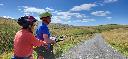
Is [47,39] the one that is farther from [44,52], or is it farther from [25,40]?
[25,40]

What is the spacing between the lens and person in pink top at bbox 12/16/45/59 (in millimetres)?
7492

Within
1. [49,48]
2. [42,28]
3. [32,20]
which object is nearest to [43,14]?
[42,28]

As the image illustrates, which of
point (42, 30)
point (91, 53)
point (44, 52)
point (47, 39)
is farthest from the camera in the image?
point (91, 53)

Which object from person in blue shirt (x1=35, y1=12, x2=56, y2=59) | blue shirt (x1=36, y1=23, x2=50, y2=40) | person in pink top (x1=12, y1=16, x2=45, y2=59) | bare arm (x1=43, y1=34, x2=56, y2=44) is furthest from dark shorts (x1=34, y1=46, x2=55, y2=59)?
person in pink top (x1=12, y1=16, x2=45, y2=59)

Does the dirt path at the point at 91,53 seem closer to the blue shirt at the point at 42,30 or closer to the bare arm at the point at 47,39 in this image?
the blue shirt at the point at 42,30


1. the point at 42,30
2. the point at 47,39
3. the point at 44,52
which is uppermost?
the point at 42,30

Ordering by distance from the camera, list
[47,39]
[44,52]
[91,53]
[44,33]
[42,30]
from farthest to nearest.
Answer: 1. [91,53]
2. [44,52]
3. [42,30]
4. [44,33]
5. [47,39]

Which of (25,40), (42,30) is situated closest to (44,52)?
(42,30)

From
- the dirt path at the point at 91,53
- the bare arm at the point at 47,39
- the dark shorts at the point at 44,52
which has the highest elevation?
the bare arm at the point at 47,39

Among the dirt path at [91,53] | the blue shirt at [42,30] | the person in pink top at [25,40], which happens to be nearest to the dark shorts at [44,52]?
the blue shirt at [42,30]

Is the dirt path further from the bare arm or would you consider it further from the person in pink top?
the person in pink top

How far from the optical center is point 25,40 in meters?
7.51

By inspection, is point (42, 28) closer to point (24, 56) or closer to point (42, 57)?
point (42, 57)

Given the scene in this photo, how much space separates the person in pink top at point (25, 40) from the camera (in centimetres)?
749
